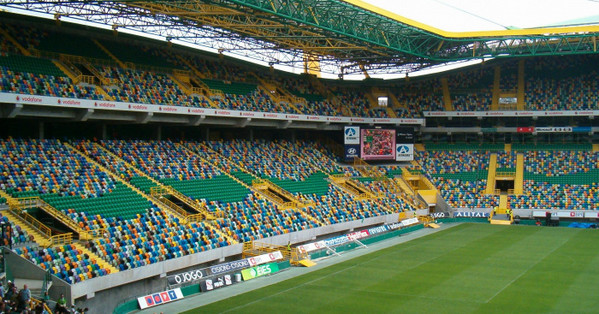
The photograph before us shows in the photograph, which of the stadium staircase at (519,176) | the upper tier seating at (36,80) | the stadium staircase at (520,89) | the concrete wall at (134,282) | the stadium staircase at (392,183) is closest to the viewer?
the concrete wall at (134,282)

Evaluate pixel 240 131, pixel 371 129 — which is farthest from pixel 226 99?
pixel 371 129

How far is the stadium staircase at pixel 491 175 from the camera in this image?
54.7 m

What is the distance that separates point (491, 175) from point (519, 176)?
2.49 meters

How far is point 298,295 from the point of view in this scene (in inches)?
1038

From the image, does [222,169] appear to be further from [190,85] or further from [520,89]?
[520,89]

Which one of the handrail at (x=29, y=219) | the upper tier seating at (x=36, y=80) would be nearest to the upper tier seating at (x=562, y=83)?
the upper tier seating at (x=36, y=80)

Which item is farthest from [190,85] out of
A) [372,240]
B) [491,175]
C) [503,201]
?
[491,175]

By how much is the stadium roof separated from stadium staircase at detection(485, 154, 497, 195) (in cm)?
1112

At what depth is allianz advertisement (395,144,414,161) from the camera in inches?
2203

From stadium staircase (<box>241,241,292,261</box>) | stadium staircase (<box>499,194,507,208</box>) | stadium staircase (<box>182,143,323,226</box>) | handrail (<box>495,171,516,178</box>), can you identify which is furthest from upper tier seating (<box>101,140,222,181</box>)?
handrail (<box>495,171,516,178</box>)

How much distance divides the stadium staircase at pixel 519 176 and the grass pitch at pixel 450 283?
1352cm

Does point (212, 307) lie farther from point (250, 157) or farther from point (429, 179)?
point (429, 179)

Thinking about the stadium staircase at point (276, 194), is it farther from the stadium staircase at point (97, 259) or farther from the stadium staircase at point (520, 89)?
the stadium staircase at point (520, 89)

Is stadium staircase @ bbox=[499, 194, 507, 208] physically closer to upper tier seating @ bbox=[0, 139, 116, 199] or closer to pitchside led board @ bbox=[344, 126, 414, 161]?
pitchside led board @ bbox=[344, 126, 414, 161]
